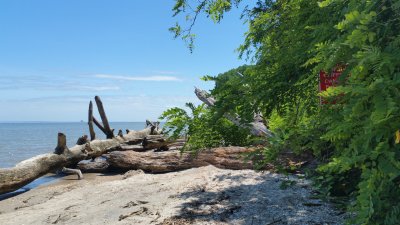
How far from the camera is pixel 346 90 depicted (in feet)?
5.97

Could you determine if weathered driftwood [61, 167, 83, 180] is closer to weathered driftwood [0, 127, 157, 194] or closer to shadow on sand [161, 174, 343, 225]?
weathered driftwood [0, 127, 157, 194]

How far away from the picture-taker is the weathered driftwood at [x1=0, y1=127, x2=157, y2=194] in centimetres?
1062

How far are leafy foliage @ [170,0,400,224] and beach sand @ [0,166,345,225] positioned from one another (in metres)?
0.72

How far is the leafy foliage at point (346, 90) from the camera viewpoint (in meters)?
1.81

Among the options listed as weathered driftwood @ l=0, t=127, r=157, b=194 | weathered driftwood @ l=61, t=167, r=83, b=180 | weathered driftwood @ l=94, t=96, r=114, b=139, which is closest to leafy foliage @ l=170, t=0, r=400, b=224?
weathered driftwood @ l=0, t=127, r=157, b=194

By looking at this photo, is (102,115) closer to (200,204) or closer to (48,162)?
(48,162)

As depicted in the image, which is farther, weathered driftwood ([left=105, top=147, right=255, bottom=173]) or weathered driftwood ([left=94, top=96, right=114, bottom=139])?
weathered driftwood ([left=94, top=96, right=114, bottom=139])

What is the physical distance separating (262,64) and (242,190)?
9.46ft

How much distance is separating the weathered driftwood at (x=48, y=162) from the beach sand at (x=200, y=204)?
3155mm

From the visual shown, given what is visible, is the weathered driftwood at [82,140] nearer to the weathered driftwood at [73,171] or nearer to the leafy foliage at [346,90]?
the weathered driftwood at [73,171]

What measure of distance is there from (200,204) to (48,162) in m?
8.68

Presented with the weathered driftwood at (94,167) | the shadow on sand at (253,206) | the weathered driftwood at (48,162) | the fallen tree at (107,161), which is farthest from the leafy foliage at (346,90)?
the weathered driftwood at (94,167)

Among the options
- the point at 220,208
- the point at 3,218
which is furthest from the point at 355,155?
the point at 3,218

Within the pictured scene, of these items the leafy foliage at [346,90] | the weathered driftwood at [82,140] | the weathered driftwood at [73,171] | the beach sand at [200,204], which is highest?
the leafy foliage at [346,90]
